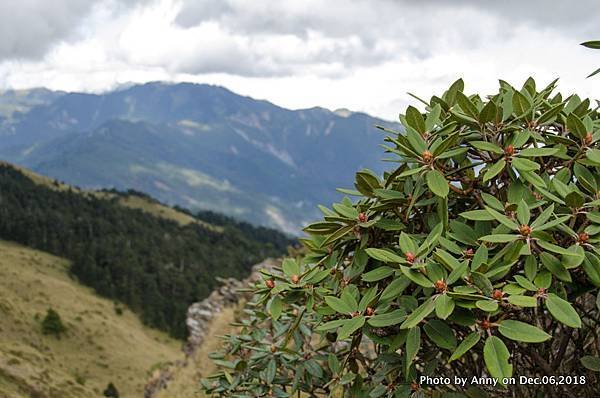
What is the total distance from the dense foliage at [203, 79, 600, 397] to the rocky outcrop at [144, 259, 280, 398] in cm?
1340

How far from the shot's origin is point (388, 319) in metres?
2.44

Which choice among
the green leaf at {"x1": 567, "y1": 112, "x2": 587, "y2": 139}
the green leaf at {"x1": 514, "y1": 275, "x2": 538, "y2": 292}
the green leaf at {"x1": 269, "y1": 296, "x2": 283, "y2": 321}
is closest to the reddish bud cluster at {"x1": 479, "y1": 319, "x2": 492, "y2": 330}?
the green leaf at {"x1": 514, "y1": 275, "x2": 538, "y2": 292}

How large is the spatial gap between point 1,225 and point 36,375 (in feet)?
325

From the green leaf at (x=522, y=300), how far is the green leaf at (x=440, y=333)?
1.33 feet

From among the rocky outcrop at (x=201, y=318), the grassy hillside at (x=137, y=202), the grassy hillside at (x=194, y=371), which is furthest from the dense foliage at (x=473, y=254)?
the grassy hillside at (x=137, y=202)

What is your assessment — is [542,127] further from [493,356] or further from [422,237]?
[493,356]

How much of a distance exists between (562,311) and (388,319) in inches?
30.2

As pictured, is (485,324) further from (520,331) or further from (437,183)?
(437,183)

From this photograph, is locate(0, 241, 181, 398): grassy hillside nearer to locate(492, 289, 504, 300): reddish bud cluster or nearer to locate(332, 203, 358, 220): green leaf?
locate(332, 203, 358, 220): green leaf

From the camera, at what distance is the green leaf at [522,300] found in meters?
1.98

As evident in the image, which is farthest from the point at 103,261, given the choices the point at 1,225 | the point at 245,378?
the point at 245,378

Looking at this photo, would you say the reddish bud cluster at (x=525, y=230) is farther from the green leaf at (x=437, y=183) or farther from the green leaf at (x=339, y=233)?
the green leaf at (x=339, y=233)

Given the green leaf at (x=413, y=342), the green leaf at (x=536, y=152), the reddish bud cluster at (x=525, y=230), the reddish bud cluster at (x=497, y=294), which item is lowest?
the green leaf at (x=413, y=342)

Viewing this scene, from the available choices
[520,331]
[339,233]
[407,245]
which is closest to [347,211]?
[339,233]
